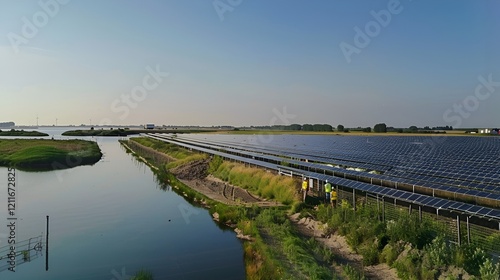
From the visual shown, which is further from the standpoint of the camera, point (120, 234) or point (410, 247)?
point (120, 234)

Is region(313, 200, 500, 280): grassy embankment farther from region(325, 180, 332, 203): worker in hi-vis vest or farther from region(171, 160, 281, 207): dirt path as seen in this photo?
region(171, 160, 281, 207): dirt path

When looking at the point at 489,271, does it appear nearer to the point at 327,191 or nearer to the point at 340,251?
the point at 340,251

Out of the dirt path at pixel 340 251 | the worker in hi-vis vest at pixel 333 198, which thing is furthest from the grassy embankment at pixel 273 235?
the worker in hi-vis vest at pixel 333 198

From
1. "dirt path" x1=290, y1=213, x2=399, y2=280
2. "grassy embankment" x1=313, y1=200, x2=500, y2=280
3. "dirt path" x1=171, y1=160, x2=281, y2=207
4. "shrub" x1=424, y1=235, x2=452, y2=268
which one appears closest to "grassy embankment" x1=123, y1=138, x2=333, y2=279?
"dirt path" x1=290, y1=213, x2=399, y2=280

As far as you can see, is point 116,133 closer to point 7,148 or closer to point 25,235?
point 7,148

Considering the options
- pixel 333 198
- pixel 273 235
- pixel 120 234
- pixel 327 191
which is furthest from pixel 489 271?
pixel 120 234

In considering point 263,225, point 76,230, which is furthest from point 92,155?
point 263,225
